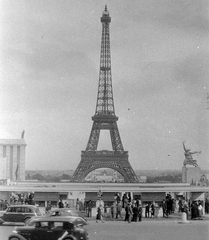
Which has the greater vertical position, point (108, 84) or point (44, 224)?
point (108, 84)

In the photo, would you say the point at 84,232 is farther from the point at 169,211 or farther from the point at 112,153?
the point at 112,153

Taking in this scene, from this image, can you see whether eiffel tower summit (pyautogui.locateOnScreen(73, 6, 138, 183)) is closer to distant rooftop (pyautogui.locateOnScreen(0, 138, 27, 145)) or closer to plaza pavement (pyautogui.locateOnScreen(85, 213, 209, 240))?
distant rooftop (pyautogui.locateOnScreen(0, 138, 27, 145))

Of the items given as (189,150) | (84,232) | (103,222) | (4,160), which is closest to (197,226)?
(103,222)

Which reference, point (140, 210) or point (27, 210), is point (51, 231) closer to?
point (27, 210)

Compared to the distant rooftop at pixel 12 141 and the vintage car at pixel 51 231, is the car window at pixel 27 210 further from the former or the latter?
the distant rooftop at pixel 12 141

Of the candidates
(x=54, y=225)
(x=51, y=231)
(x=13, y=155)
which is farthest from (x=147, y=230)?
(x=13, y=155)
